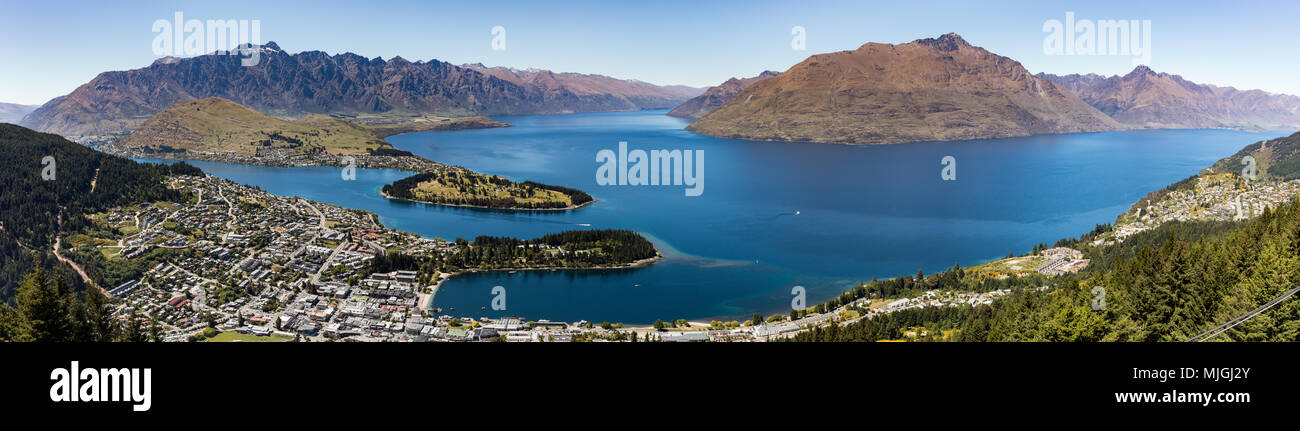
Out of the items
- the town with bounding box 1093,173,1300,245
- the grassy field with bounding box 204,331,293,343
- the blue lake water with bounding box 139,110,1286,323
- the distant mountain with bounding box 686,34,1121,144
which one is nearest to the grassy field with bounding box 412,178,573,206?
the blue lake water with bounding box 139,110,1286,323

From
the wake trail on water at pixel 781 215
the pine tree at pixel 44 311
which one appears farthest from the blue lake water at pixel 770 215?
the pine tree at pixel 44 311

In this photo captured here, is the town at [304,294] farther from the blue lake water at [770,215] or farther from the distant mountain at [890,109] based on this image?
the distant mountain at [890,109]

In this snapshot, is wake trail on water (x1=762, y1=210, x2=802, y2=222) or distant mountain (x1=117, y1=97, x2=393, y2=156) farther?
distant mountain (x1=117, y1=97, x2=393, y2=156)

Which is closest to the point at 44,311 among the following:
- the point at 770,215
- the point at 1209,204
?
the point at 770,215

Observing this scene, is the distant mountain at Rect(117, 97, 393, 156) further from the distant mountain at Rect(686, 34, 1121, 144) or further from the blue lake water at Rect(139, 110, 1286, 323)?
the distant mountain at Rect(686, 34, 1121, 144)

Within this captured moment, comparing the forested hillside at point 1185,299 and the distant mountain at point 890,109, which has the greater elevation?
the distant mountain at point 890,109
